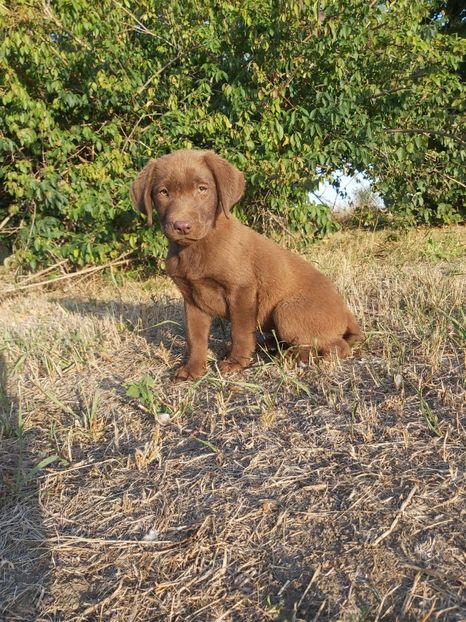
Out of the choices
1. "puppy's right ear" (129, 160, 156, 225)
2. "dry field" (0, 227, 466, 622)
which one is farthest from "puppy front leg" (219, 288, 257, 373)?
"puppy's right ear" (129, 160, 156, 225)

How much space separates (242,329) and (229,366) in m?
0.26

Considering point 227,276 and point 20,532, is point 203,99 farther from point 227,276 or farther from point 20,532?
point 20,532

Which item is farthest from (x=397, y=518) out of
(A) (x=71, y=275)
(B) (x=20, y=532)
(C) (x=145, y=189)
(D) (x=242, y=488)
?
(A) (x=71, y=275)

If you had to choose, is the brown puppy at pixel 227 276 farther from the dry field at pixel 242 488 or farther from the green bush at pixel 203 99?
the green bush at pixel 203 99

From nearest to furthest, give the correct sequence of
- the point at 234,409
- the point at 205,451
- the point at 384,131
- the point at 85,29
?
the point at 205,451, the point at 234,409, the point at 85,29, the point at 384,131

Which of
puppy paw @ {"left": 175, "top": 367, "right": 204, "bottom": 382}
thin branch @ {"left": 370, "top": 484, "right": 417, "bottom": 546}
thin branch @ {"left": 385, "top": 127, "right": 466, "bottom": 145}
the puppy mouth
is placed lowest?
puppy paw @ {"left": 175, "top": 367, "right": 204, "bottom": 382}

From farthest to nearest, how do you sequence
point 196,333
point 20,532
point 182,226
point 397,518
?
point 196,333, point 182,226, point 20,532, point 397,518

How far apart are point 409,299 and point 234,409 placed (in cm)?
223

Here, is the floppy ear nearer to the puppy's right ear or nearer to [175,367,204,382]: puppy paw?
the puppy's right ear

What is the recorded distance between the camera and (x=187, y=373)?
313 cm

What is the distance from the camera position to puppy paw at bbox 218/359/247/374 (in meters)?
3.14

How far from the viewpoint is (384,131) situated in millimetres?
6832

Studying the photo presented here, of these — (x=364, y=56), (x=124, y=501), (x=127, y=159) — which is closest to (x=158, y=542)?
(x=124, y=501)

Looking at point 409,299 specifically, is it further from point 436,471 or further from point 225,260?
point 436,471
